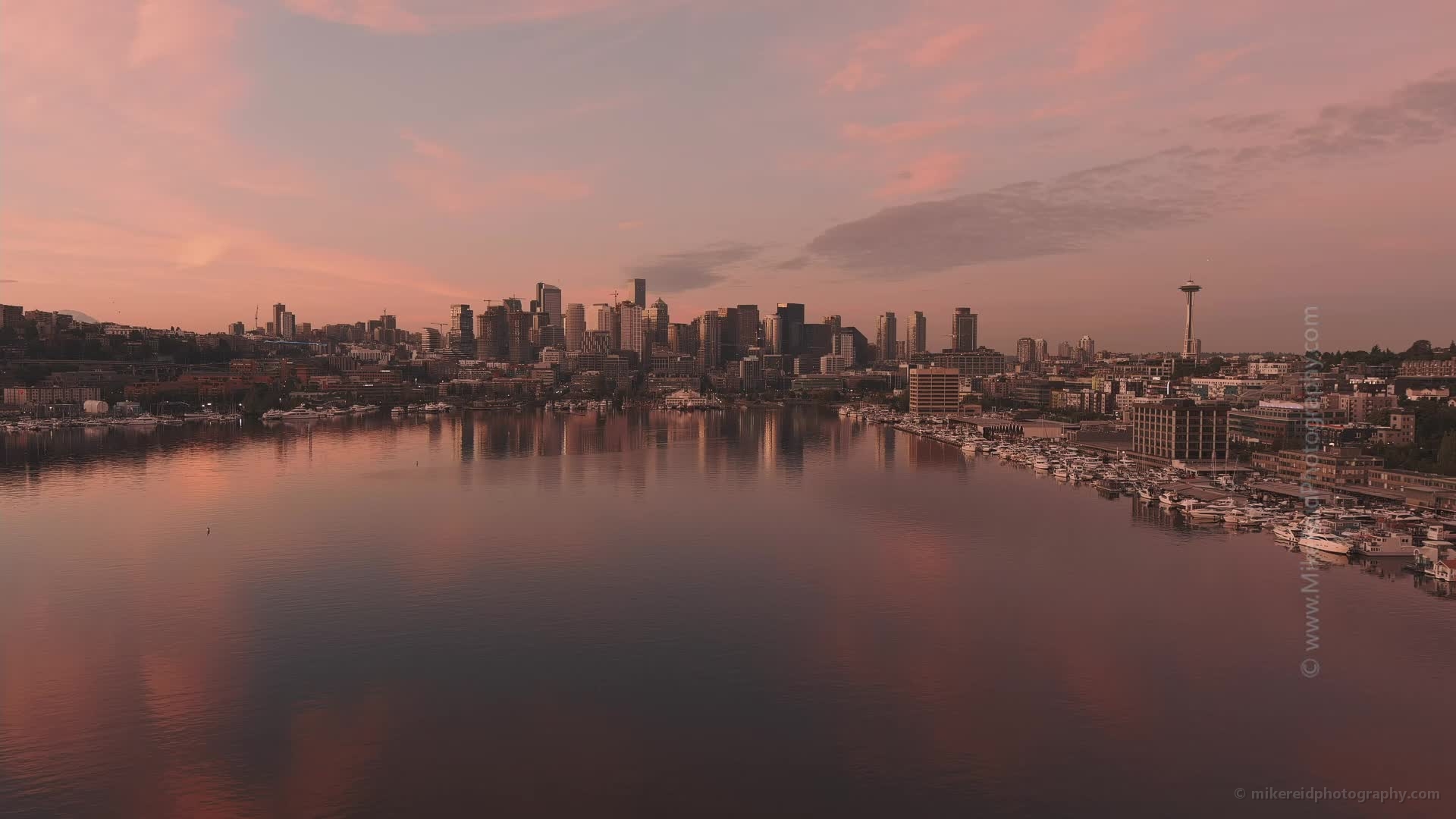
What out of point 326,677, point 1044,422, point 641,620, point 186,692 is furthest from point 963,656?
point 1044,422

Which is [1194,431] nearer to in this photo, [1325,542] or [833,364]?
[1325,542]

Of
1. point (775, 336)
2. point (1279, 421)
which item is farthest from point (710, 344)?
point (1279, 421)

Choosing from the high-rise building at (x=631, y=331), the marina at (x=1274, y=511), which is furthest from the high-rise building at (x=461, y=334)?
the marina at (x=1274, y=511)

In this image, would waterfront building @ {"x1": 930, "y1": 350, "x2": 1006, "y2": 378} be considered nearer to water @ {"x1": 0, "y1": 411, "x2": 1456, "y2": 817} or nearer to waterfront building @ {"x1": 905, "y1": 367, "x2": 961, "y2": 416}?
waterfront building @ {"x1": 905, "y1": 367, "x2": 961, "y2": 416}

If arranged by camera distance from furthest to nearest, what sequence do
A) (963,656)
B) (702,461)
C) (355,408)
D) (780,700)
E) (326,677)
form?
(355,408) → (702,461) → (963,656) → (326,677) → (780,700)

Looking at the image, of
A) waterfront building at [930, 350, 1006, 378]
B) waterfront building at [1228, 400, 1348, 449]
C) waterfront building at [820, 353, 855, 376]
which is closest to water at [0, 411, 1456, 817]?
waterfront building at [1228, 400, 1348, 449]

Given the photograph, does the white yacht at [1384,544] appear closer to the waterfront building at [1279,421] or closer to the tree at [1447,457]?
the tree at [1447,457]

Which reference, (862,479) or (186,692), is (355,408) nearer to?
(862,479)
